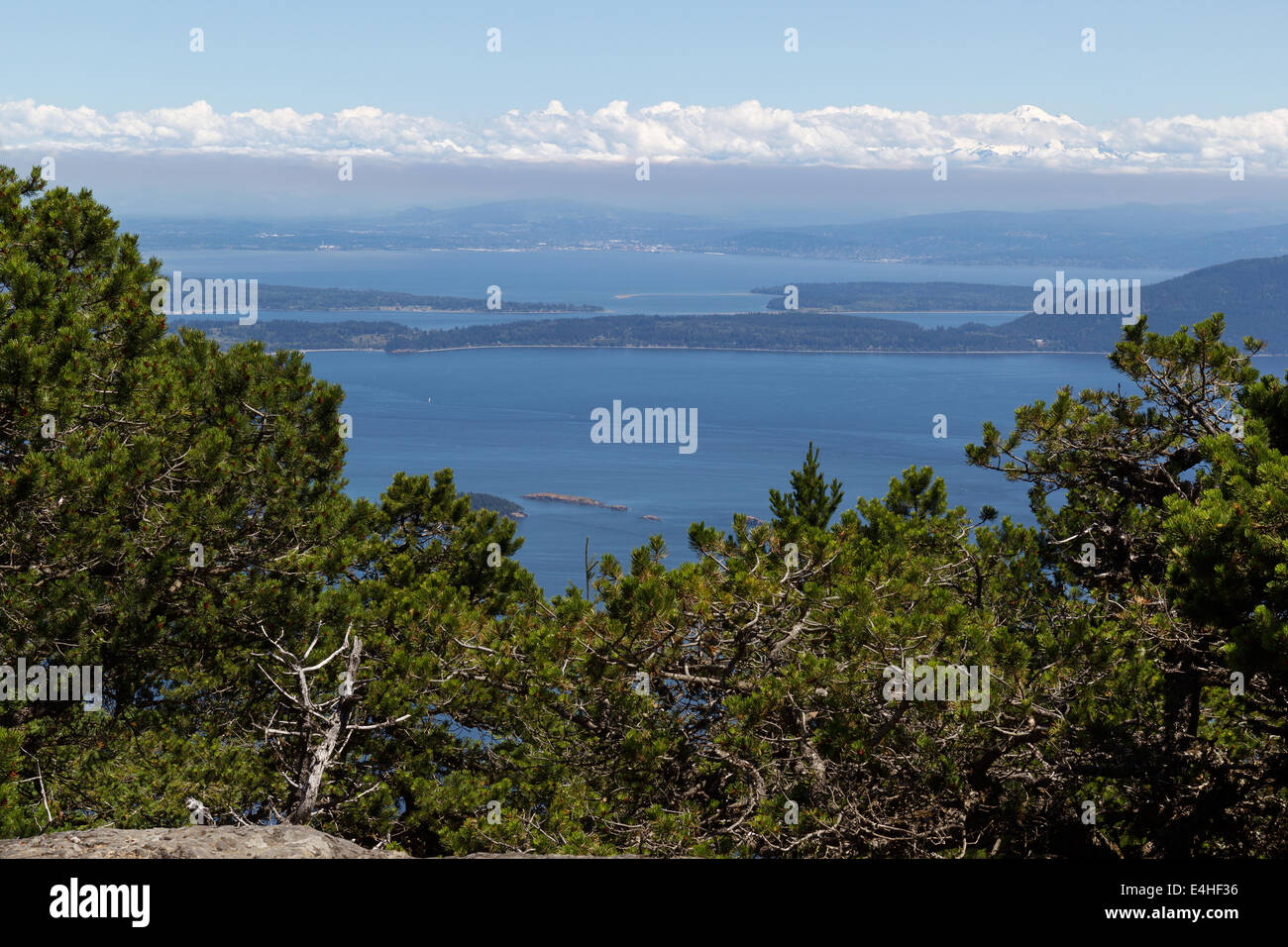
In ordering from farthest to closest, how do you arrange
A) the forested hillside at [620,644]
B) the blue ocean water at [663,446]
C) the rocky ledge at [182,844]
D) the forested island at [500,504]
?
the blue ocean water at [663,446], the forested island at [500,504], the forested hillside at [620,644], the rocky ledge at [182,844]

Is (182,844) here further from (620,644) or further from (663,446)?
(663,446)

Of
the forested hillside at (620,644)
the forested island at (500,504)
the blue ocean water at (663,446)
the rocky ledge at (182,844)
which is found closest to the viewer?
the rocky ledge at (182,844)

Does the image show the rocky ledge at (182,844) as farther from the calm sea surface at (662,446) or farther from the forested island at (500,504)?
the forested island at (500,504)

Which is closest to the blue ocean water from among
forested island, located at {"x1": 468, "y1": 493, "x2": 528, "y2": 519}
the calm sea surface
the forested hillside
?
the calm sea surface

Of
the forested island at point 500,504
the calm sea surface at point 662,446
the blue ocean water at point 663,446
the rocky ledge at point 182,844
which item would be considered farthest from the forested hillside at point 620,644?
the forested island at point 500,504

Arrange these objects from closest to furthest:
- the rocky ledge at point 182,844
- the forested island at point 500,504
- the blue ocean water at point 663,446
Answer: the rocky ledge at point 182,844 → the forested island at point 500,504 → the blue ocean water at point 663,446

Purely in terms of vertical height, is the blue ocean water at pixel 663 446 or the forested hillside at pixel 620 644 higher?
the forested hillside at pixel 620 644

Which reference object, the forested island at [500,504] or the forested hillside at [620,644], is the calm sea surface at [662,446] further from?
the forested hillside at [620,644]

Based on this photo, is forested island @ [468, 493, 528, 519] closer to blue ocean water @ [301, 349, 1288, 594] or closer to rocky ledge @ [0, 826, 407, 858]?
blue ocean water @ [301, 349, 1288, 594]

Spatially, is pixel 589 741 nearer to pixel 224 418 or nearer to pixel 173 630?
pixel 173 630

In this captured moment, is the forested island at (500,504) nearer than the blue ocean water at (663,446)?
Yes
